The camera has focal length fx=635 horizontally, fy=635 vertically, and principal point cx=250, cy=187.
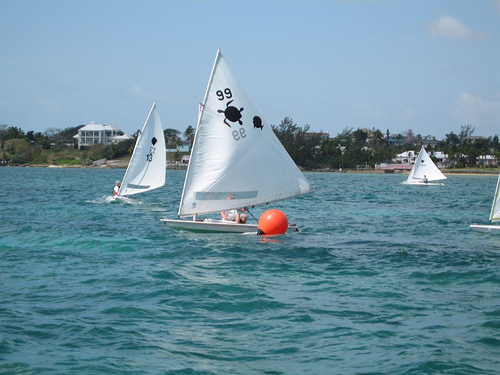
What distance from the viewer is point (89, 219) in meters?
32.0

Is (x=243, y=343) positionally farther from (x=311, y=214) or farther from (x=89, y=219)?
(x=311, y=214)

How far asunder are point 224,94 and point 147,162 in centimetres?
1800

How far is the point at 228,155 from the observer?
24828 mm

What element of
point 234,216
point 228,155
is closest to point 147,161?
point 234,216

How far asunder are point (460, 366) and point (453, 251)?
1198 cm

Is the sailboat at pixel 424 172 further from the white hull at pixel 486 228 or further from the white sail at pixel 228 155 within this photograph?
the white sail at pixel 228 155

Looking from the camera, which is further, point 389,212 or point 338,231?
point 389,212

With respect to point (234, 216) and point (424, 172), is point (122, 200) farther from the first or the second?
point (424, 172)

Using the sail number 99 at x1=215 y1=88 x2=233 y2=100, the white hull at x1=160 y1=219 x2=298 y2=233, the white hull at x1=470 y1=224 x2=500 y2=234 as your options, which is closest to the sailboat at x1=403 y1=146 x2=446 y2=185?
the white hull at x1=470 y1=224 x2=500 y2=234

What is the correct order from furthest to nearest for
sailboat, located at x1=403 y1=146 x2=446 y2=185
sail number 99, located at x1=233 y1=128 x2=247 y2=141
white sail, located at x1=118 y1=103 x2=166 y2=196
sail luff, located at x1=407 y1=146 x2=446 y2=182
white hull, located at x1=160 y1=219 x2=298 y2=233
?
sail luff, located at x1=407 y1=146 x2=446 y2=182 < sailboat, located at x1=403 y1=146 x2=446 y2=185 < white sail, located at x1=118 y1=103 x2=166 y2=196 < sail number 99, located at x1=233 y1=128 x2=247 y2=141 < white hull, located at x1=160 y1=219 x2=298 y2=233

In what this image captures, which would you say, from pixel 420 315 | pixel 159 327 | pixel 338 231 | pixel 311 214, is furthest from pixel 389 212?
pixel 159 327

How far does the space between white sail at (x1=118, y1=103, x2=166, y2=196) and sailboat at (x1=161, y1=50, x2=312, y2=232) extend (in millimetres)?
16731

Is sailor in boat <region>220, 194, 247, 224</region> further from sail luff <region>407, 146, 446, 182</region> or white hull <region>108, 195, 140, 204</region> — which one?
sail luff <region>407, 146, 446, 182</region>

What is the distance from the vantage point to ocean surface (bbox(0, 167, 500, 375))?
10859mm
